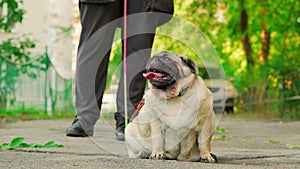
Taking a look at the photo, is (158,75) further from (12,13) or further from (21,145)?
(12,13)

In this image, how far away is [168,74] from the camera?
365cm

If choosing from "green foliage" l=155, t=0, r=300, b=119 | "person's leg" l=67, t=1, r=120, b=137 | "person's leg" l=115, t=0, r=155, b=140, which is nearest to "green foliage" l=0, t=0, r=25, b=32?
"green foliage" l=155, t=0, r=300, b=119

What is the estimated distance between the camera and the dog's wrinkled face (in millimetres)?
3623

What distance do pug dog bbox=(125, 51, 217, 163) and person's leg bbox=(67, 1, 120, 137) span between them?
5.44 feet

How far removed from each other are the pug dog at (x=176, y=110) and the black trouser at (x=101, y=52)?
1.44 meters

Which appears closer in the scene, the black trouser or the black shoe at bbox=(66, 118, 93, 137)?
the black trouser

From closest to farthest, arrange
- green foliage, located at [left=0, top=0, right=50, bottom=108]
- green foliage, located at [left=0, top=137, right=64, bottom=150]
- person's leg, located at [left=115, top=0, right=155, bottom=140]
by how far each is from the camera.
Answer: green foliage, located at [left=0, top=137, right=64, bottom=150] < person's leg, located at [left=115, top=0, right=155, bottom=140] < green foliage, located at [left=0, top=0, right=50, bottom=108]

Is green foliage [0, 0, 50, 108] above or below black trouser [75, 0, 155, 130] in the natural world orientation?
below

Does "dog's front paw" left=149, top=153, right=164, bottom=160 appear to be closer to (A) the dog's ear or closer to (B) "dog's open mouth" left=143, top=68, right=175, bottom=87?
(B) "dog's open mouth" left=143, top=68, right=175, bottom=87

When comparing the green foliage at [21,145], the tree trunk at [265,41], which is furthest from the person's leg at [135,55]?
the tree trunk at [265,41]

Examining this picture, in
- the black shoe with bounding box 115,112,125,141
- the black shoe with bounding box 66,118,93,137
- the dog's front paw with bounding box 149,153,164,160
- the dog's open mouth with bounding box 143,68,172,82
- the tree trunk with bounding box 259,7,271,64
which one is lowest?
the tree trunk with bounding box 259,7,271,64

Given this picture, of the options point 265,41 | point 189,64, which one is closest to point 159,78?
point 189,64

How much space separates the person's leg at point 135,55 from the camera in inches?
202

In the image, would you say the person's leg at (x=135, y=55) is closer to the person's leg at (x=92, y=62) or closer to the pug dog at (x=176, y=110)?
the person's leg at (x=92, y=62)
